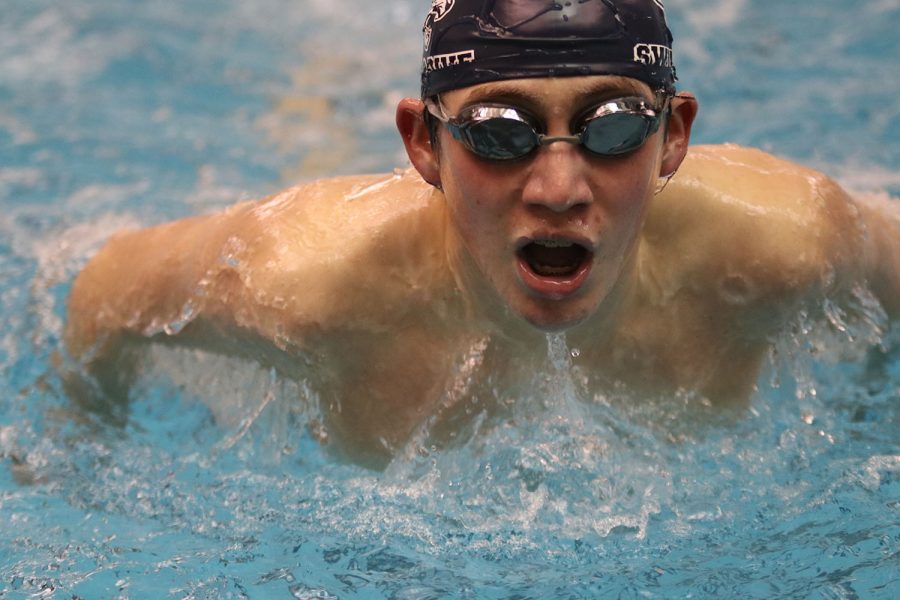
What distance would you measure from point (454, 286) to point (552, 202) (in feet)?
1.64

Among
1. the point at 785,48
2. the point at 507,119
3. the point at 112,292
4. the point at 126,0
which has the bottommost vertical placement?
the point at 112,292

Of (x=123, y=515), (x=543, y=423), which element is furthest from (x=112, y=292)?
(x=543, y=423)

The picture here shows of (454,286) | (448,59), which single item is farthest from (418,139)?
(454,286)

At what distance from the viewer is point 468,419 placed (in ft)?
8.50

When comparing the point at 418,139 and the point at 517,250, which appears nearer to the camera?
the point at 517,250

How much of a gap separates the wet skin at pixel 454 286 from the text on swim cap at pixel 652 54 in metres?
0.12

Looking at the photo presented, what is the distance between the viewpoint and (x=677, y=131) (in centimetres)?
226

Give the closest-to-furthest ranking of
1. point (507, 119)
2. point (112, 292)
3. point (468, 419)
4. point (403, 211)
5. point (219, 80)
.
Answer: point (507, 119) < point (403, 211) < point (468, 419) < point (112, 292) < point (219, 80)

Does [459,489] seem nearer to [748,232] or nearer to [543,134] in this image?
[748,232]

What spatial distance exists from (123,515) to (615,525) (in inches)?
43.8

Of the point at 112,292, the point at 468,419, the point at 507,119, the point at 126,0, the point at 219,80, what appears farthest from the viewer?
the point at 126,0

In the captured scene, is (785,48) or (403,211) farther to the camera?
(785,48)

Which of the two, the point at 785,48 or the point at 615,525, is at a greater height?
the point at 785,48

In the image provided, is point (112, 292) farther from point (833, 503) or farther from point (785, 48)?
point (785, 48)
